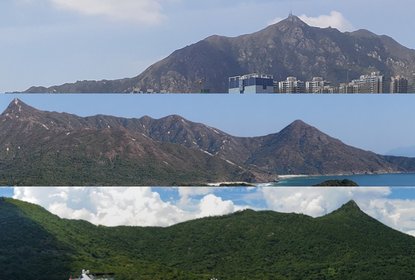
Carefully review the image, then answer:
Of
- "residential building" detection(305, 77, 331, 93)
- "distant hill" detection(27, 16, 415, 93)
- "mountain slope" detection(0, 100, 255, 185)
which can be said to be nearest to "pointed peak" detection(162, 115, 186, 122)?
"mountain slope" detection(0, 100, 255, 185)

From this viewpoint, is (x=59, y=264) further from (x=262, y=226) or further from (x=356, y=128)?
(x=356, y=128)

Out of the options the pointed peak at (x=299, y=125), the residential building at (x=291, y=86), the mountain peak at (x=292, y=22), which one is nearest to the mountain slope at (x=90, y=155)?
the pointed peak at (x=299, y=125)

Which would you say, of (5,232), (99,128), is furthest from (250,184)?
(5,232)

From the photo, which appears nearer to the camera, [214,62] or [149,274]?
[214,62]

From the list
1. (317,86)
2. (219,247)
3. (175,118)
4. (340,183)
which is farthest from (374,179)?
(175,118)

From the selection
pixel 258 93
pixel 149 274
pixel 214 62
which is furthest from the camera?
pixel 149 274

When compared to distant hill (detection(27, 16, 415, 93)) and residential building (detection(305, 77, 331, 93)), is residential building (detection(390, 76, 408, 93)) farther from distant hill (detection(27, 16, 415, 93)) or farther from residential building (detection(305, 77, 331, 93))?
residential building (detection(305, 77, 331, 93))

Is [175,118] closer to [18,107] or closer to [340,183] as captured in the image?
[18,107]
